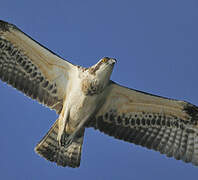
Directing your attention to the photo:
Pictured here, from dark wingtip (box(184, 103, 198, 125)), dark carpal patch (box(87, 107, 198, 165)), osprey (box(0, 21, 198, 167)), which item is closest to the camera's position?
osprey (box(0, 21, 198, 167))

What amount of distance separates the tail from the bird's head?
1.68 metres

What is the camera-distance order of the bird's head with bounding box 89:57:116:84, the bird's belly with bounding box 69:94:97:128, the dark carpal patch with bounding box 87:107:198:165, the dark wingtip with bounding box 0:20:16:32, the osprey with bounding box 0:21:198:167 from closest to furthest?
the bird's head with bounding box 89:57:116:84 < the bird's belly with bounding box 69:94:97:128 < the dark wingtip with bounding box 0:20:16:32 < the osprey with bounding box 0:21:198:167 < the dark carpal patch with bounding box 87:107:198:165

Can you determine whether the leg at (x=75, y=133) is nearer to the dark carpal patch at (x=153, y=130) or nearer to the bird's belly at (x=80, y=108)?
the bird's belly at (x=80, y=108)

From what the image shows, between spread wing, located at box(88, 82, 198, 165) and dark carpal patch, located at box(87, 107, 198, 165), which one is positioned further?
dark carpal patch, located at box(87, 107, 198, 165)

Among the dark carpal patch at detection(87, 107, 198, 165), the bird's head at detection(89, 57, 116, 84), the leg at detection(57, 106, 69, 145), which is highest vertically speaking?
the bird's head at detection(89, 57, 116, 84)

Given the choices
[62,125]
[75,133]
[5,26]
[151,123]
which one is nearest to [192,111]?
[151,123]

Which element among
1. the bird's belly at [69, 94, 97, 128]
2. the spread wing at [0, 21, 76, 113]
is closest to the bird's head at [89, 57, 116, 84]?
the bird's belly at [69, 94, 97, 128]

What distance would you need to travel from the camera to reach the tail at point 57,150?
10.2m

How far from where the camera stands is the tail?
10.2 metres

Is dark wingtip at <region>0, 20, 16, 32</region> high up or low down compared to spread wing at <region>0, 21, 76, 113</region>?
up

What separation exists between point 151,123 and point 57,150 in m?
2.44

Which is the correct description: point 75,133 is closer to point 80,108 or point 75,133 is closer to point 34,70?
point 80,108

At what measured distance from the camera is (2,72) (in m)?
10.3

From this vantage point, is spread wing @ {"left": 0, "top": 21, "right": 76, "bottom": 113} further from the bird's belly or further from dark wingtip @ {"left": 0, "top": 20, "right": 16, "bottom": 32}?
the bird's belly
